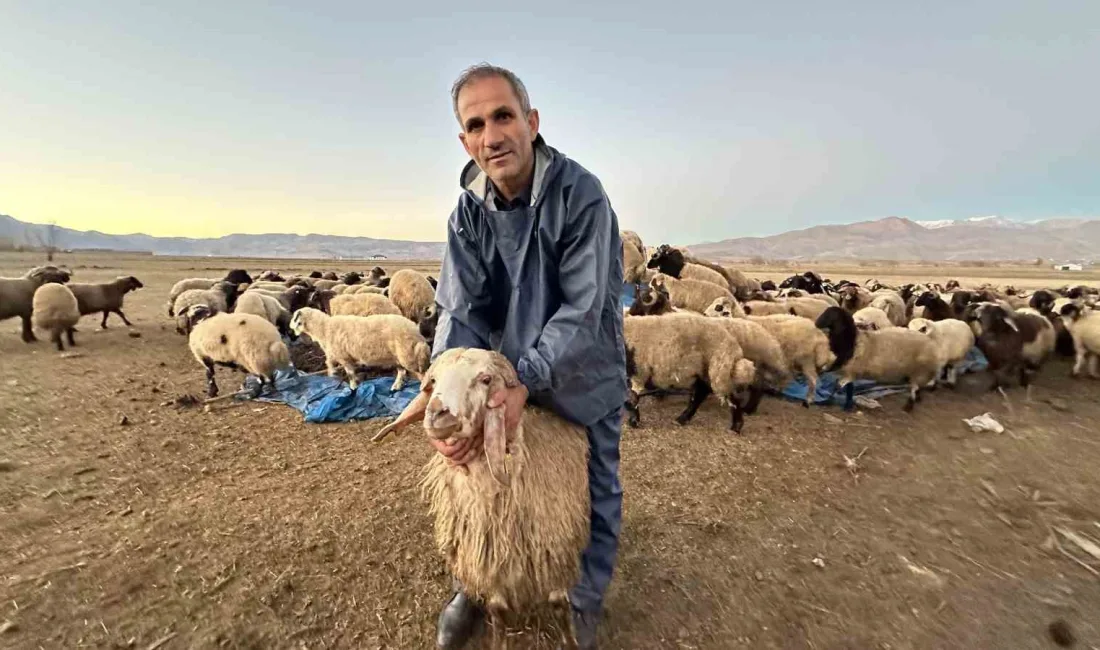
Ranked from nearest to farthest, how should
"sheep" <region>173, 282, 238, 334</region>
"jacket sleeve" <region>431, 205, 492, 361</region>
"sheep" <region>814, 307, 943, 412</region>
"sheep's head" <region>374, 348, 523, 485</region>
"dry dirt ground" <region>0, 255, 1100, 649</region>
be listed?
"sheep's head" <region>374, 348, 523, 485</region>, "jacket sleeve" <region>431, 205, 492, 361</region>, "dry dirt ground" <region>0, 255, 1100, 649</region>, "sheep" <region>814, 307, 943, 412</region>, "sheep" <region>173, 282, 238, 334</region>

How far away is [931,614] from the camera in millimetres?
2873

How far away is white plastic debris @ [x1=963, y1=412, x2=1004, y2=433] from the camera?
5738mm

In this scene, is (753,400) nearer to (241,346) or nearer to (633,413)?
(633,413)

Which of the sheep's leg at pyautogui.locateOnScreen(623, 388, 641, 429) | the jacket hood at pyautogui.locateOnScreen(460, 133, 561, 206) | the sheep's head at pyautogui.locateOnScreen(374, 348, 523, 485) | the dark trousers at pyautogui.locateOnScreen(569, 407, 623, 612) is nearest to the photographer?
the sheep's head at pyautogui.locateOnScreen(374, 348, 523, 485)

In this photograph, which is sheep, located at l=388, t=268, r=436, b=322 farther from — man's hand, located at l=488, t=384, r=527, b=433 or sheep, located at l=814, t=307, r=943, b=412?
man's hand, located at l=488, t=384, r=527, b=433

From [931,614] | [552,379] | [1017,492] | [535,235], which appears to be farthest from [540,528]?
[1017,492]

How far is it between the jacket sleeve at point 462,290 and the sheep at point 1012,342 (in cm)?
850

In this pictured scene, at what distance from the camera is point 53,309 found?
8930mm

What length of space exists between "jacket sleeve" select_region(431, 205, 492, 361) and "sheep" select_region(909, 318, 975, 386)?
7.21 metres

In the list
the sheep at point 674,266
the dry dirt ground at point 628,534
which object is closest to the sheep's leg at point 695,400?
the dry dirt ground at point 628,534

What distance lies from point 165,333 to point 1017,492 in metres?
14.5

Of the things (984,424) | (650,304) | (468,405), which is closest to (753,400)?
(650,304)


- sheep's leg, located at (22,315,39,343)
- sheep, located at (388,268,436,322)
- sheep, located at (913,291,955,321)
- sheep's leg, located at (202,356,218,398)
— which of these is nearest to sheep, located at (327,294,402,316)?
sheep, located at (388,268,436,322)

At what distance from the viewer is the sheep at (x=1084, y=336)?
7.73 meters
